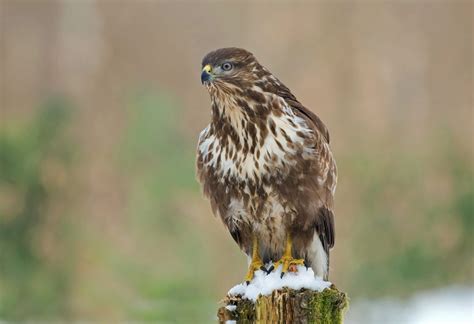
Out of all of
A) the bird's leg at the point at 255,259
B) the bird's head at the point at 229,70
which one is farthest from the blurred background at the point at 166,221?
the bird's head at the point at 229,70

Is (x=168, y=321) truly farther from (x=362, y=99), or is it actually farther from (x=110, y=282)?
(x=362, y=99)

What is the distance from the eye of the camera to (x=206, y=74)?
15.4 ft

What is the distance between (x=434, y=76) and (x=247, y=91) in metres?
18.8

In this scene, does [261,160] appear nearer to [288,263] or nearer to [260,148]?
[260,148]

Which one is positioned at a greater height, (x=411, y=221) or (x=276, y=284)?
(x=411, y=221)

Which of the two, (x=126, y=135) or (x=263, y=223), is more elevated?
(x=126, y=135)

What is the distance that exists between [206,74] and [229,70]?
0.52 ft

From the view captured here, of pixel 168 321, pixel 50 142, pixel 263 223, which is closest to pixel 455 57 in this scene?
pixel 50 142

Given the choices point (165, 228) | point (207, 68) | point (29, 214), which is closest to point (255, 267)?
point (207, 68)

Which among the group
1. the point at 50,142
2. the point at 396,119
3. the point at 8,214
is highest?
the point at 396,119

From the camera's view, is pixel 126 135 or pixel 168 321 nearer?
pixel 168 321

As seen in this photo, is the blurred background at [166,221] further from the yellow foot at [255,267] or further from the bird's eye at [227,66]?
the bird's eye at [227,66]

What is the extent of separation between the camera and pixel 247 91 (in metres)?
4.82

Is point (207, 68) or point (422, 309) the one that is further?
point (422, 309)
